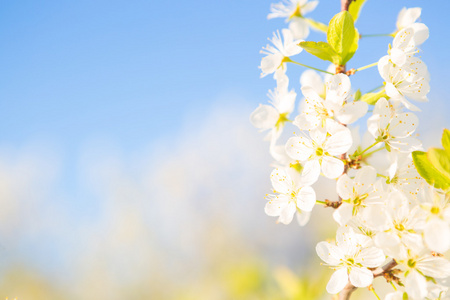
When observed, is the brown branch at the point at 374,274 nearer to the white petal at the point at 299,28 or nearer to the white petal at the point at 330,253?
the white petal at the point at 330,253

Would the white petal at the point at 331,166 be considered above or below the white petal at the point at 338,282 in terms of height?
above

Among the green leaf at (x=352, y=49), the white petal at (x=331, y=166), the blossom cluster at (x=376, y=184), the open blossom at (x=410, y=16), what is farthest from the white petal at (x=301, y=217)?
the open blossom at (x=410, y=16)

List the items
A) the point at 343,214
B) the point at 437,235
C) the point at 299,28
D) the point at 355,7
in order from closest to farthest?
the point at 437,235
the point at 343,214
the point at 355,7
the point at 299,28

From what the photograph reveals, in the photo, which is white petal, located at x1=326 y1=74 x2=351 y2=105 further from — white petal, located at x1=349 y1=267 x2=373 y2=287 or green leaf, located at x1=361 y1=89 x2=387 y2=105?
white petal, located at x1=349 y1=267 x2=373 y2=287

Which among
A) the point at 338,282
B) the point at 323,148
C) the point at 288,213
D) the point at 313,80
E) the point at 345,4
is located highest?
the point at 345,4

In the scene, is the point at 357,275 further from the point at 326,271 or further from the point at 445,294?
the point at 326,271

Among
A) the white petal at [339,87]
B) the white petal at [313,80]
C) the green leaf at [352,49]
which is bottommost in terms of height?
the white petal at [339,87]

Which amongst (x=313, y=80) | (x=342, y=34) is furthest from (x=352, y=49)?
(x=313, y=80)

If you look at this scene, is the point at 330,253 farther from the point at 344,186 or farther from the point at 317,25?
the point at 317,25
